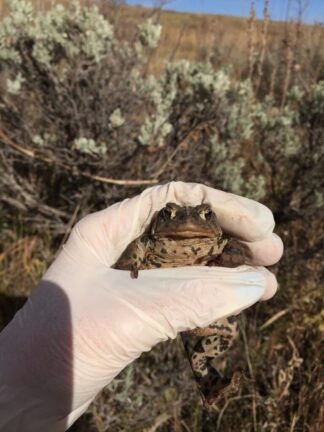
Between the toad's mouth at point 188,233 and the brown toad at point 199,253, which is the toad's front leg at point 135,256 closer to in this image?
the brown toad at point 199,253

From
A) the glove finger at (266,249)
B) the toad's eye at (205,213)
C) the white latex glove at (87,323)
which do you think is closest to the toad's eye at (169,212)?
the toad's eye at (205,213)

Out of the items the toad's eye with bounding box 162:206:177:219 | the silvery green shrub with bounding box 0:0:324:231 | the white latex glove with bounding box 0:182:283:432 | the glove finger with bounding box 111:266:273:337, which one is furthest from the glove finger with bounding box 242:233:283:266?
the silvery green shrub with bounding box 0:0:324:231

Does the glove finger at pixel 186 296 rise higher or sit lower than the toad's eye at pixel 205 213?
lower

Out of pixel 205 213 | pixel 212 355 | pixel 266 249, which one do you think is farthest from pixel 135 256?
pixel 266 249

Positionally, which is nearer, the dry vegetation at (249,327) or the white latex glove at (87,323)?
the white latex glove at (87,323)

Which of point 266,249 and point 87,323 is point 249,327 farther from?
point 87,323

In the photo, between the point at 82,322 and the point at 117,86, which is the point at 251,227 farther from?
the point at 117,86

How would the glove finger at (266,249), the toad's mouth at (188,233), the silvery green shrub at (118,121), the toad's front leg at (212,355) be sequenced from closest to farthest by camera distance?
the toad's mouth at (188,233) < the toad's front leg at (212,355) < the glove finger at (266,249) < the silvery green shrub at (118,121)
